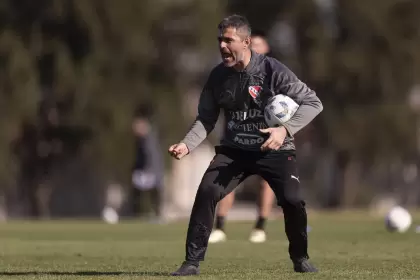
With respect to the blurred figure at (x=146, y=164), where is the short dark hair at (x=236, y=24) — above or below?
above

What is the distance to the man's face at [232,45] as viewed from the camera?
969 cm

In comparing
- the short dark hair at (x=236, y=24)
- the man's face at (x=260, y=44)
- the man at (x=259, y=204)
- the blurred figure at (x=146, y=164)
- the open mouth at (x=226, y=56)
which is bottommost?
the blurred figure at (x=146, y=164)

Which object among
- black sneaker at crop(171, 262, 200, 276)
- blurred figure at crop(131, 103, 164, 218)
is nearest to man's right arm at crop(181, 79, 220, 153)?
black sneaker at crop(171, 262, 200, 276)

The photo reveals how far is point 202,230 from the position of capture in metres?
9.87

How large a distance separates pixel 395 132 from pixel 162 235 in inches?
874

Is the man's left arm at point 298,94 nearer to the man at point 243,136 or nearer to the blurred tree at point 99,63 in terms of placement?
the man at point 243,136

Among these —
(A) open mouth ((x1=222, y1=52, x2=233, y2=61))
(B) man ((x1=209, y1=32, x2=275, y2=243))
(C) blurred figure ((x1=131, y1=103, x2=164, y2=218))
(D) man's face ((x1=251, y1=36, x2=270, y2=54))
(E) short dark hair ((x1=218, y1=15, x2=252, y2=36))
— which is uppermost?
(E) short dark hair ((x1=218, y1=15, x2=252, y2=36))

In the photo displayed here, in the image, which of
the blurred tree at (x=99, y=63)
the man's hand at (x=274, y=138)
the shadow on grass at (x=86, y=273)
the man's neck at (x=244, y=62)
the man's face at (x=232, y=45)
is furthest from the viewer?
the blurred tree at (x=99, y=63)

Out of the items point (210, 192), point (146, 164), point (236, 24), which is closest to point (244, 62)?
point (236, 24)

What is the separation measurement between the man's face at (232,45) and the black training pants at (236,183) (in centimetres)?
82

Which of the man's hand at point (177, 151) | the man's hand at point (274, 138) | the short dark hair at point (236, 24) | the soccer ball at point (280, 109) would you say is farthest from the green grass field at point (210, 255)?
the short dark hair at point (236, 24)

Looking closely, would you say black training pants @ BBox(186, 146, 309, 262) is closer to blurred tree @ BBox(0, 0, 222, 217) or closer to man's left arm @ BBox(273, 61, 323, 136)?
man's left arm @ BBox(273, 61, 323, 136)

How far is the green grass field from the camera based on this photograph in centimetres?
1044

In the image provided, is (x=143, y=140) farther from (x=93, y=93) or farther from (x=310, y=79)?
(x=310, y=79)
